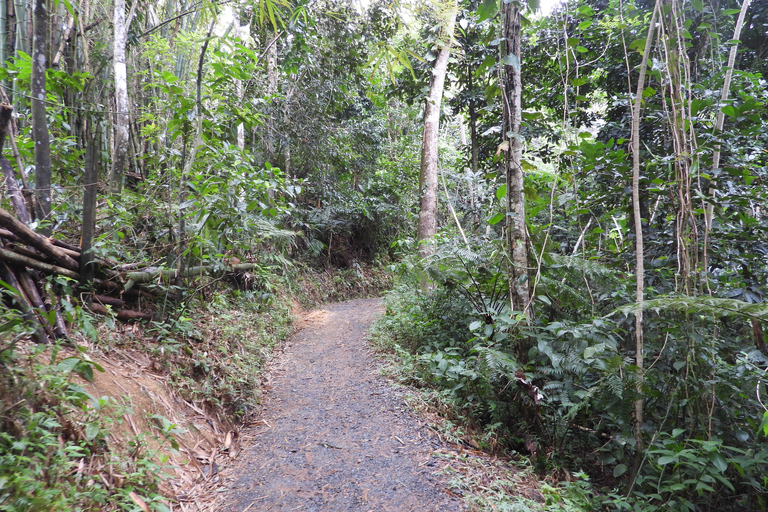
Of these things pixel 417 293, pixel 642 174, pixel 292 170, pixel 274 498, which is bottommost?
pixel 274 498

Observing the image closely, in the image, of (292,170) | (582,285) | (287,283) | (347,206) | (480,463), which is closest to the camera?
(480,463)

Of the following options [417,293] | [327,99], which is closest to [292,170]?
[327,99]

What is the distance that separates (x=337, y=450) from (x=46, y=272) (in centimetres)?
272

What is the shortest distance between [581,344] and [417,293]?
3.37 m

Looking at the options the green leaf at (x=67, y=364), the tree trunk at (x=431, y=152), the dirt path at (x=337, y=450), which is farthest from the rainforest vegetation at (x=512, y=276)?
the tree trunk at (x=431, y=152)

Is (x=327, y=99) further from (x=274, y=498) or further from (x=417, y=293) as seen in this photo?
(x=274, y=498)

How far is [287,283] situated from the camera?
8.95 metres

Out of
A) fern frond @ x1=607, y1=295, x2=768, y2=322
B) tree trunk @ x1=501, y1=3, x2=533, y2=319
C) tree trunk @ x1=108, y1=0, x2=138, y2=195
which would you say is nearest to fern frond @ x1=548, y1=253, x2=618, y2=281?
tree trunk @ x1=501, y1=3, x2=533, y2=319

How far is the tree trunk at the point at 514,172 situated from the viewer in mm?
3432

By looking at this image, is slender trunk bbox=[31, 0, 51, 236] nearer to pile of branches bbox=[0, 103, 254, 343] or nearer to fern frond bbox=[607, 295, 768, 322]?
pile of branches bbox=[0, 103, 254, 343]

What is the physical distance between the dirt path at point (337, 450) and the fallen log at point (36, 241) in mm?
2181

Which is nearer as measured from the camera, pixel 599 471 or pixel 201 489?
pixel 201 489

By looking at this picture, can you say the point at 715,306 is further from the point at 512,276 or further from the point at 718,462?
the point at 512,276

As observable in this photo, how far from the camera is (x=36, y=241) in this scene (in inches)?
113
